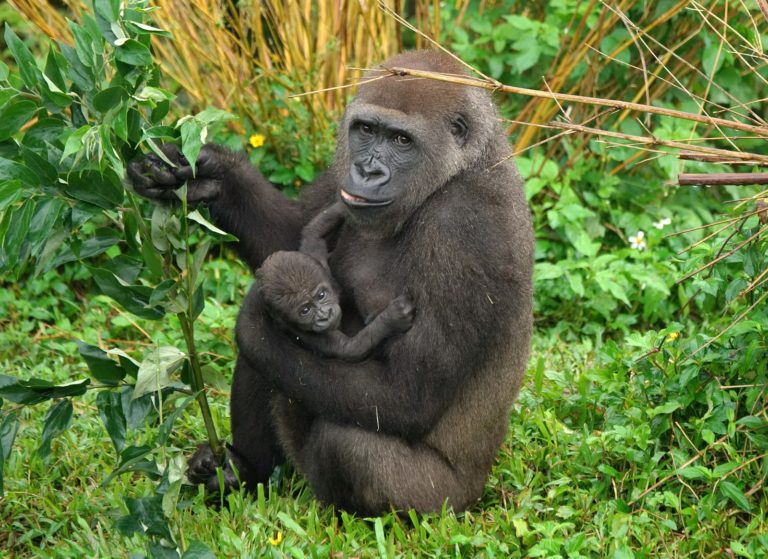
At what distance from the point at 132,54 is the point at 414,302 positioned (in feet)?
4.43

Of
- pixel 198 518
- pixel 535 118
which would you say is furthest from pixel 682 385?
pixel 535 118

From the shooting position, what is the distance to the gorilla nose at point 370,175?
3.93 meters

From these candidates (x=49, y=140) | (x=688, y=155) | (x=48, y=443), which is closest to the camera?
(x=688, y=155)

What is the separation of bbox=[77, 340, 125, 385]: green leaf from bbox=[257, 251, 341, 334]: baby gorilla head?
0.63 meters

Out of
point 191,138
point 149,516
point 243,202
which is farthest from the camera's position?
point 243,202

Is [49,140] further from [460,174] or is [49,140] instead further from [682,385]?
[682,385]

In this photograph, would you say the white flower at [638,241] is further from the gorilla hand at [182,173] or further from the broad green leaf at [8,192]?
the broad green leaf at [8,192]

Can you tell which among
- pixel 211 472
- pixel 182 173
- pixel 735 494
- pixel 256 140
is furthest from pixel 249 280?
pixel 735 494

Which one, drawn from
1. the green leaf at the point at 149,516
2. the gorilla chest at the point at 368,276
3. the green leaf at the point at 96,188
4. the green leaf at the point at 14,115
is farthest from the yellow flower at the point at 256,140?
the green leaf at the point at 149,516

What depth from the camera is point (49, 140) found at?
3578 millimetres

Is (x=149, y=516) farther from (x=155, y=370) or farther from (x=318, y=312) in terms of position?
(x=318, y=312)

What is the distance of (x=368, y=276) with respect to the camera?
4.17 m

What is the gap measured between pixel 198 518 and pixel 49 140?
1586 millimetres

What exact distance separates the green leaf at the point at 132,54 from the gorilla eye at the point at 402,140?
1.04 meters
